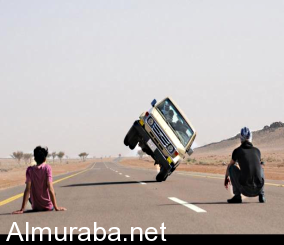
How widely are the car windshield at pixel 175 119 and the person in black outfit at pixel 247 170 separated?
10.4 meters

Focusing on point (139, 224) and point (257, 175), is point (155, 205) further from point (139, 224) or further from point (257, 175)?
point (139, 224)

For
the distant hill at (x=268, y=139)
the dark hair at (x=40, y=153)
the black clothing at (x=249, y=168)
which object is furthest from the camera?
the distant hill at (x=268, y=139)

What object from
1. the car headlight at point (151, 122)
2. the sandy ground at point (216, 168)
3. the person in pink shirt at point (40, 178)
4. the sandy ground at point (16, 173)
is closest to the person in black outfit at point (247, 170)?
the person in pink shirt at point (40, 178)

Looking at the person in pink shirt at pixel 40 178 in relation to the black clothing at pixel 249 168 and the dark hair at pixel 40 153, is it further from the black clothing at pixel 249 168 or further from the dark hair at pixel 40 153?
the black clothing at pixel 249 168

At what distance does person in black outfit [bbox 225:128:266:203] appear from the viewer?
1019 centimetres

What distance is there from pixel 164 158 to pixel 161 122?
4.87ft

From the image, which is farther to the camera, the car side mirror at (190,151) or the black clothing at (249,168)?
the car side mirror at (190,151)

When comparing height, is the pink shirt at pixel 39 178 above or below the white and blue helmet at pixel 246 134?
below

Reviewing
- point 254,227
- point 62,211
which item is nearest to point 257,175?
point 254,227

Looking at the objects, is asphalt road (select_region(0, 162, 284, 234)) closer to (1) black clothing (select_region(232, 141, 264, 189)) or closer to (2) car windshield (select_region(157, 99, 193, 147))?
(1) black clothing (select_region(232, 141, 264, 189))

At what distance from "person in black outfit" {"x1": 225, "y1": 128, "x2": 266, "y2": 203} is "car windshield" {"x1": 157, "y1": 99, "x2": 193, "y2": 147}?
10.4m

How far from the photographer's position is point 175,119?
68.9 feet

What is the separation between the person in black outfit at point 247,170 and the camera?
10.2m

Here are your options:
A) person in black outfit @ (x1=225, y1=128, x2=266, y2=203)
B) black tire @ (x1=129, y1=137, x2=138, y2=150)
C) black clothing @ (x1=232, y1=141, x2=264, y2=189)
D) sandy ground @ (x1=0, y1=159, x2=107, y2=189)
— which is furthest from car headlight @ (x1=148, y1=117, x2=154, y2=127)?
black clothing @ (x1=232, y1=141, x2=264, y2=189)
